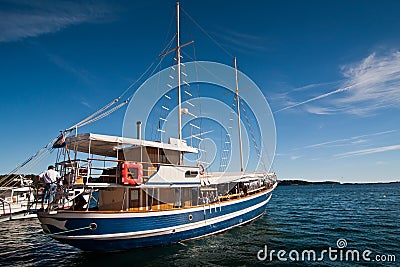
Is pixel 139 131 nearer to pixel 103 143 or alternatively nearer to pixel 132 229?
pixel 103 143

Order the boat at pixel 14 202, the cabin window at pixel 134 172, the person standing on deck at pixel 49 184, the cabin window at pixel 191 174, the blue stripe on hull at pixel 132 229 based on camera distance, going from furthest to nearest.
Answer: the boat at pixel 14 202
the cabin window at pixel 191 174
the cabin window at pixel 134 172
the person standing on deck at pixel 49 184
the blue stripe on hull at pixel 132 229

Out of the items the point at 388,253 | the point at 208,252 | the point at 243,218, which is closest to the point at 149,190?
the point at 208,252

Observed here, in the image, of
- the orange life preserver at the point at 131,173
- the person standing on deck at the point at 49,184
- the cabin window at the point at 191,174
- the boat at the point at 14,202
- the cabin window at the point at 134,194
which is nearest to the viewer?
the person standing on deck at the point at 49,184

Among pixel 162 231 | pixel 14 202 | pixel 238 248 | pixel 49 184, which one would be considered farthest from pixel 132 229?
pixel 14 202

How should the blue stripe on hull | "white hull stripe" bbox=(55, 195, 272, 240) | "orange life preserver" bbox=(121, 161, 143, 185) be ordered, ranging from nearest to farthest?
1. the blue stripe on hull
2. "white hull stripe" bbox=(55, 195, 272, 240)
3. "orange life preserver" bbox=(121, 161, 143, 185)

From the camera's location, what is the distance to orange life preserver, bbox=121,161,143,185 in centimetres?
1447

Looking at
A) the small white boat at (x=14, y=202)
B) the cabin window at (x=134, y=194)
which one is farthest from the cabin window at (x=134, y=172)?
the small white boat at (x=14, y=202)

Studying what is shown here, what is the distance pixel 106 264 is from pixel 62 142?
22.2 ft

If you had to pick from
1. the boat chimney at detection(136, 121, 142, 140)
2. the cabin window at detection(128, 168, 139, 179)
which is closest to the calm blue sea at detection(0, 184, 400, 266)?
the cabin window at detection(128, 168, 139, 179)

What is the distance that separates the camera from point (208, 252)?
1606 centimetres

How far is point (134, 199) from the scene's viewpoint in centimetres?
1625

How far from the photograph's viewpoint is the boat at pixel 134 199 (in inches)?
539

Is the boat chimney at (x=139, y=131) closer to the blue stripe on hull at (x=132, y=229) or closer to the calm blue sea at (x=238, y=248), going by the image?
the blue stripe on hull at (x=132, y=229)

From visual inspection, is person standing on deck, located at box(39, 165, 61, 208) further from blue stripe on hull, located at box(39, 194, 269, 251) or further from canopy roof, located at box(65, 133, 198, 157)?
canopy roof, located at box(65, 133, 198, 157)
